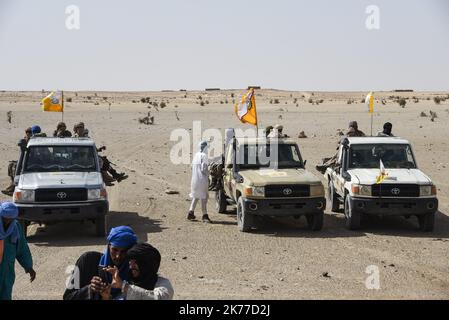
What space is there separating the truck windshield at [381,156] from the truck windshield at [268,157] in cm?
117

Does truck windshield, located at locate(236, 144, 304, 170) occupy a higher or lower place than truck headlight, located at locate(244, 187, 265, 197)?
higher

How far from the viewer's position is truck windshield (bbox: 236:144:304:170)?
586 inches

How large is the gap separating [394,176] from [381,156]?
40.9 inches

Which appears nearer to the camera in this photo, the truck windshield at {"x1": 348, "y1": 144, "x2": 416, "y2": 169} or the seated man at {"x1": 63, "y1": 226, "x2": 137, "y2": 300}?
the seated man at {"x1": 63, "y1": 226, "x2": 137, "y2": 300}

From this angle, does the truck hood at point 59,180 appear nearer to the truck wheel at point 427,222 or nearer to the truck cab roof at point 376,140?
the truck cab roof at point 376,140

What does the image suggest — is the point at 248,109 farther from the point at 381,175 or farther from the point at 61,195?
the point at 61,195

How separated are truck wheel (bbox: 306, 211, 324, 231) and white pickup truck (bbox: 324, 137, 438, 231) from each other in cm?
57

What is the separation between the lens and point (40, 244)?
1288cm

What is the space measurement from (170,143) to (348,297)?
26701 mm

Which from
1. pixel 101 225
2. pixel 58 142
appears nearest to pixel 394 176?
pixel 101 225

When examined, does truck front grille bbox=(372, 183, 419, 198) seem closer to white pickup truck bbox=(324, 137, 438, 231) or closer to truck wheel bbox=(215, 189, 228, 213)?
white pickup truck bbox=(324, 137, 438, 231)

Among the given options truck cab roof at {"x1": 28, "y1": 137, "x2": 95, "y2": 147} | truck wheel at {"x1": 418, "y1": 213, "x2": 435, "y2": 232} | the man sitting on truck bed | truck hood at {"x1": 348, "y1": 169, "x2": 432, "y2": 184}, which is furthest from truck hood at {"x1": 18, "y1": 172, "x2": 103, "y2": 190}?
truck wheel at {"x1": 418, "y1": 213, "x2": 435, "y2": 232}
